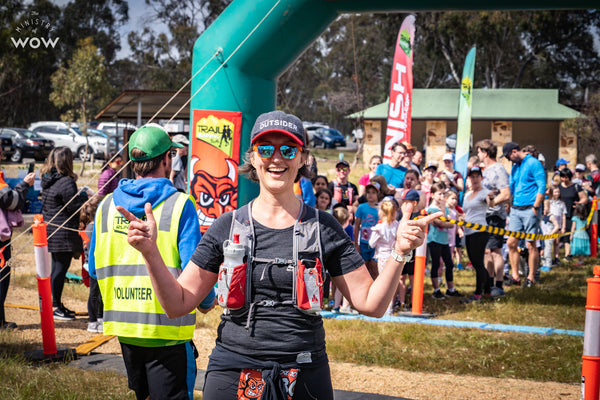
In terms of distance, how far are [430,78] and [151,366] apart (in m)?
42.5

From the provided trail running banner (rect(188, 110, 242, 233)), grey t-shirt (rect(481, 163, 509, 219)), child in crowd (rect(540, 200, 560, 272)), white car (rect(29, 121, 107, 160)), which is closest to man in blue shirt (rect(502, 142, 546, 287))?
grey t-shirt (rect(481, 163, 509, 219))

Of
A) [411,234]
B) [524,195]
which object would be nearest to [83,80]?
[524,195]

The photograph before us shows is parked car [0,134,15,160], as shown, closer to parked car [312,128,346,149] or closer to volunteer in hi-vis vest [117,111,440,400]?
parked car [312,128,346,149]

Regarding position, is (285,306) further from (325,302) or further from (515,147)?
(515,147)

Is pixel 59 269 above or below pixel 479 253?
below

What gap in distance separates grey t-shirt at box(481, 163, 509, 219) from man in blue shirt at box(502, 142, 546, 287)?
24.9 inches

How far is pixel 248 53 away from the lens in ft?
22.9

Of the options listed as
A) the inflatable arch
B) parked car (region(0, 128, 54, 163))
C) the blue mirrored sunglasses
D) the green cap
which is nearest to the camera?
the blue mirrored sunglasses

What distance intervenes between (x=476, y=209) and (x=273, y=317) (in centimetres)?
685

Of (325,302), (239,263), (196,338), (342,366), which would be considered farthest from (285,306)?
(325,302)

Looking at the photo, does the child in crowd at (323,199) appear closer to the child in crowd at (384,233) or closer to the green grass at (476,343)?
the child in crowd at (384,233)

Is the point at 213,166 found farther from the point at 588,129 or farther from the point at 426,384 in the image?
the point at 588,129

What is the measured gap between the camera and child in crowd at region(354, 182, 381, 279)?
27.5 ft

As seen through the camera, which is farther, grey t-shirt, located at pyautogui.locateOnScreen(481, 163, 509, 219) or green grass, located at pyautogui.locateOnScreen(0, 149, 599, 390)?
grey t-shirt, located at pyautogui.locateOnScreen(481, 163, 509, 219)
